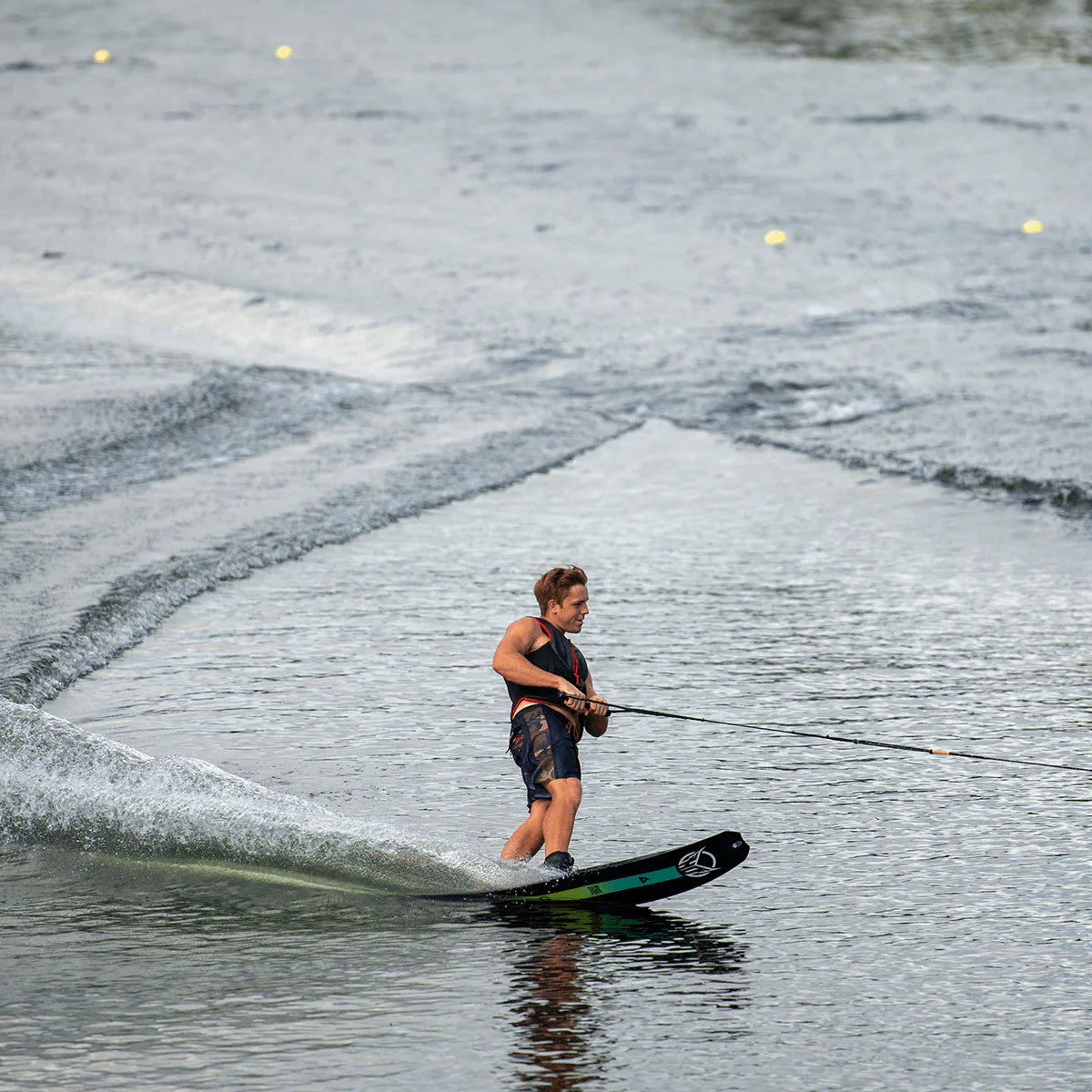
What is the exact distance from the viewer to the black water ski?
5.91 metres

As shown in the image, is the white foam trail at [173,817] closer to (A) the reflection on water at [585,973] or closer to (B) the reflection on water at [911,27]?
(A) the reflection on water at [585,973]

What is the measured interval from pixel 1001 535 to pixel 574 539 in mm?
3082

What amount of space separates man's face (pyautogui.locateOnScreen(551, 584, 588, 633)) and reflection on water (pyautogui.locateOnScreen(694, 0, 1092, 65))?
2724 centimetres

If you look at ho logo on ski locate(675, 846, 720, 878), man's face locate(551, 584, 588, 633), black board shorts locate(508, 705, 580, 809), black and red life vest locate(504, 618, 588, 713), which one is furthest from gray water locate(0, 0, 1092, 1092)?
man's face locate(551, 584, 588, 633)

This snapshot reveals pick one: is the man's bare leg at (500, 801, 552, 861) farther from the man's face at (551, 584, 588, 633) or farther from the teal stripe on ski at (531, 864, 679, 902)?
the man's face at (551, 584, 588, 633)

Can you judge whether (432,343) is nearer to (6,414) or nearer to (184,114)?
(6,414)

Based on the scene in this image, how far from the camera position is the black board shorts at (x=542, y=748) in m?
6.12

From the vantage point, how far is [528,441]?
15312mm

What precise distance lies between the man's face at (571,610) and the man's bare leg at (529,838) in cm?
65

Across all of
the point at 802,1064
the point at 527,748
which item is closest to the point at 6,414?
the point at 527,748

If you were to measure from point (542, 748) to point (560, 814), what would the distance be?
25 centimetres

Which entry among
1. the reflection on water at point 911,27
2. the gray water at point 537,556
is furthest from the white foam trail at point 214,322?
the reflection on water at point 911,27

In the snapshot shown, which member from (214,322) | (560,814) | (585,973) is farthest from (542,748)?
(214,322)

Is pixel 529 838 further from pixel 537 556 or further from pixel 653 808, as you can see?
pixel 537 556
